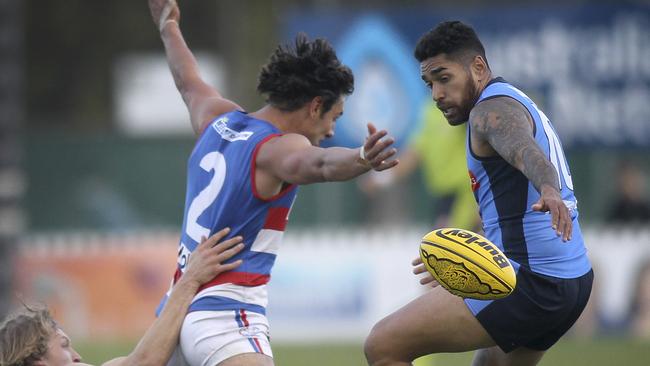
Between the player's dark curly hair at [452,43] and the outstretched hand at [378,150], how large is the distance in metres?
0.74

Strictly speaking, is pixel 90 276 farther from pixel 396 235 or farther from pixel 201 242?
pixel 201 242

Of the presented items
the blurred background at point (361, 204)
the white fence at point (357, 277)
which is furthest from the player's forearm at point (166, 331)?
the white fence at point (357, 277)

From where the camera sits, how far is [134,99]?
27.6 metres

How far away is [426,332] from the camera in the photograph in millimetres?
5227

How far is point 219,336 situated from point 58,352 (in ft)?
2.31

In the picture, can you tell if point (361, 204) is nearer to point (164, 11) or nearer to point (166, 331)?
point (164, 11)

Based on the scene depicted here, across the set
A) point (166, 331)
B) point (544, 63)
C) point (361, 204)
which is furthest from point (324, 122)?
point (361, 204)

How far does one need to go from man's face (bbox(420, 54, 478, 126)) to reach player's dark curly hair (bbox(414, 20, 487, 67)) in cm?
3

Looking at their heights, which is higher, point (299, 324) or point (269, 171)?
point (269, 171)

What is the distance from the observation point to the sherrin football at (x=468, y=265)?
191 inches

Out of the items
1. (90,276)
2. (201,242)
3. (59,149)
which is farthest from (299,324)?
(201,242)

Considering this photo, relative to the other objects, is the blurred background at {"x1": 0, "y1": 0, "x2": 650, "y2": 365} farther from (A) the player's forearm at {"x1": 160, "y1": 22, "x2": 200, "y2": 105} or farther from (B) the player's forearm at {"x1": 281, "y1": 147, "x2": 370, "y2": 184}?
(B) the player's forearm at {"x1": 281, "y1": 147, "x2": 370, "y2": 184}

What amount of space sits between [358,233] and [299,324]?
4.17 feet

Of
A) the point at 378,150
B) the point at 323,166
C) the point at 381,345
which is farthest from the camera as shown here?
the point at 381,345
